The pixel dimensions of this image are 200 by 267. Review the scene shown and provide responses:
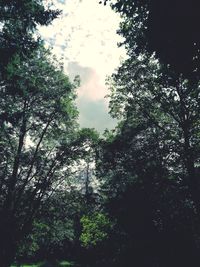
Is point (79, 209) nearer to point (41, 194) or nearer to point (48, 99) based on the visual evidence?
point (41, 194)

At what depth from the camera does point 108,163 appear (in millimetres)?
28375

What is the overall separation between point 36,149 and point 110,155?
721 cm

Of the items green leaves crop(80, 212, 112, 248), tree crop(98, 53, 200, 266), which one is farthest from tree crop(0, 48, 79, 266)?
green leaves crop(80, 212, 112, 248)

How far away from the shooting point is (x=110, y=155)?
2795 centimetres

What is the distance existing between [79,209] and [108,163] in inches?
199

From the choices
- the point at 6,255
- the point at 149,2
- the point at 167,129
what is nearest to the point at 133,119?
the point at 167,129

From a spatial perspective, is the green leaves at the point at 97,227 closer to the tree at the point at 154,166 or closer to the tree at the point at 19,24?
the tree at the point at 154,166

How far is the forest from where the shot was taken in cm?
Result: 1591

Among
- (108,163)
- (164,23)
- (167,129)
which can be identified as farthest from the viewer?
(108,163)

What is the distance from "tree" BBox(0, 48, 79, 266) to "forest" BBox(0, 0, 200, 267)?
88 mm

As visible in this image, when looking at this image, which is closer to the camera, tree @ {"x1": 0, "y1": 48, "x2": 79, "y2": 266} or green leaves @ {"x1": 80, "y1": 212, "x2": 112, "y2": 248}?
tree @ {"x1": 0, "y1": 48, "x2": 79, "y2": 266}

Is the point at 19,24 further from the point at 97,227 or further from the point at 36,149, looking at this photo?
the point at 97,227

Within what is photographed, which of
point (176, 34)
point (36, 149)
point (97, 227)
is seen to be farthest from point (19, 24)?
point (97, 227)

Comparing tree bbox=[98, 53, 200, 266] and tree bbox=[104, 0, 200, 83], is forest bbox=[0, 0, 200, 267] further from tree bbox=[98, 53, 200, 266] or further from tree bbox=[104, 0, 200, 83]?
tree bbox=[104, 0, 200, 83]
